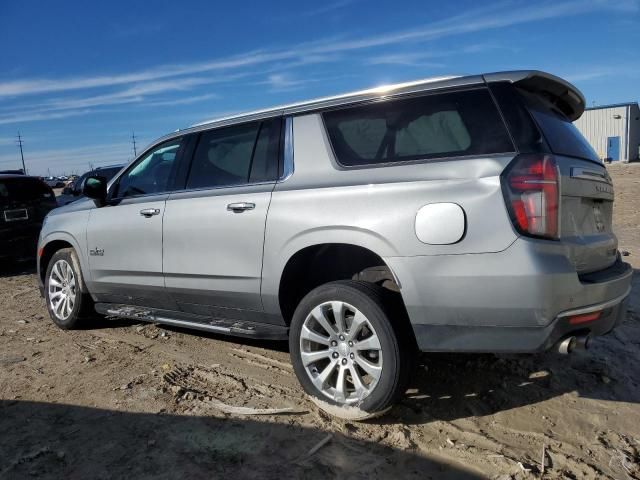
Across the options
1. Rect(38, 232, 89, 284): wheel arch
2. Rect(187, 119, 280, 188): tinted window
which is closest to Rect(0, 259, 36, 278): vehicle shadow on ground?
Rect(38, 232, 89, 284): wheel arch

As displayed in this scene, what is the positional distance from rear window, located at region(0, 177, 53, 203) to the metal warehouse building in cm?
4378

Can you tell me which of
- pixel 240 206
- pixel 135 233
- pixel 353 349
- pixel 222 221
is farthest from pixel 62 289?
pixel 353 349

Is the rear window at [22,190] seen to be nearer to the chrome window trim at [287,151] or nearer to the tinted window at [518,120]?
the chrome window trim at [287,151]

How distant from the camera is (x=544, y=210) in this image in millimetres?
2748

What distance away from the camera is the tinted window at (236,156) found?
3.84 metres

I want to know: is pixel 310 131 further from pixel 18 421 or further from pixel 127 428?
pixel 18 421

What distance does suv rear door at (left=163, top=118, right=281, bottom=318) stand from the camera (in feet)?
12.2

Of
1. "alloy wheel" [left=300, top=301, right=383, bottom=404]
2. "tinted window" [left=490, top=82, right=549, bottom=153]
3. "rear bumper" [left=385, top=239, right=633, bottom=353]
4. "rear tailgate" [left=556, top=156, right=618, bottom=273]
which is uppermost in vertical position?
"tinted window" [left=490, top=82, right=549, bottom=153]

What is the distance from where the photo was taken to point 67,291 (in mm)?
5453

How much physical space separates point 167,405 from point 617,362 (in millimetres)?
3301

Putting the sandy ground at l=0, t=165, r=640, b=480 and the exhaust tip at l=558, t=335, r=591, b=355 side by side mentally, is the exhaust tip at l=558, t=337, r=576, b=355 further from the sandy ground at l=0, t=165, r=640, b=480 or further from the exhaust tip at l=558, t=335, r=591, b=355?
the sandy ground at l=0, t=165, r=640, b=480

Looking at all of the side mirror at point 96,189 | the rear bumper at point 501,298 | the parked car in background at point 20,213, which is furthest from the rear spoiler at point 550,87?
the parked car in background at point 20,213

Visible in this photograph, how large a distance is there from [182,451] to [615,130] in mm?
49988

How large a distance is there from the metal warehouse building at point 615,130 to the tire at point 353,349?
46.5m
